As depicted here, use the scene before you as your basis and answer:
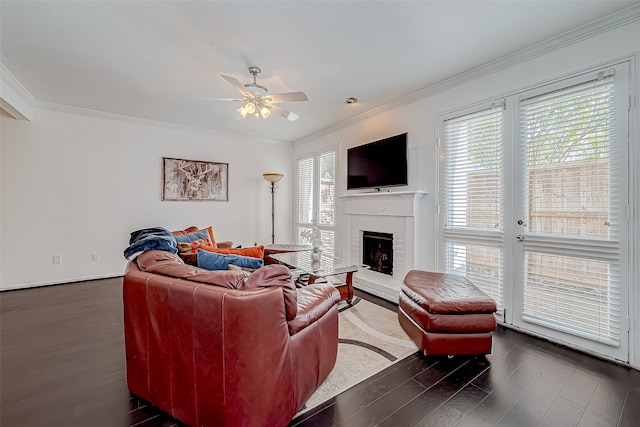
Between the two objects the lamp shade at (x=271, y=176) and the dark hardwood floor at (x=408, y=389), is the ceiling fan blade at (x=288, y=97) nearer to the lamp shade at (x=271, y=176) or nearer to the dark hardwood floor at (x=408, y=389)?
the dark hardwood floor at (x=408, y=389)

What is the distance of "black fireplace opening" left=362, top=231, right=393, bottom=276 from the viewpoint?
3.96 metres

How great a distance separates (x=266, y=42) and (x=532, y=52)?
248cm

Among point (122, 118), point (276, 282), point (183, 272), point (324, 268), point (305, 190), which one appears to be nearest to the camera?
point (276, 282)

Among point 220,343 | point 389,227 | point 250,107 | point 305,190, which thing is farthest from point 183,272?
point 305,190

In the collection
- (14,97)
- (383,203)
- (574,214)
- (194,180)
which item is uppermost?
(14,97)

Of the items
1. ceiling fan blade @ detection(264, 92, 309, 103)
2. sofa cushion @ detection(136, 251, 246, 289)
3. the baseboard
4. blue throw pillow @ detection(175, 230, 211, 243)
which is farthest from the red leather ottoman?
the baseboard

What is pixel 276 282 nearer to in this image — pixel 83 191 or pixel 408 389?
pixel 408 389

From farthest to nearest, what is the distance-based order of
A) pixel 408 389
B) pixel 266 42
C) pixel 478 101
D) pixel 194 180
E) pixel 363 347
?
pixel 194 180, pixel 478 101, pixel 266 42, pixel 363 347, pixel 408 389

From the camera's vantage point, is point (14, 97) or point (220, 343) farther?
point (14, 97)

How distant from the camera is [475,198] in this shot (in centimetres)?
308

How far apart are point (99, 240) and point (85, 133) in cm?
168

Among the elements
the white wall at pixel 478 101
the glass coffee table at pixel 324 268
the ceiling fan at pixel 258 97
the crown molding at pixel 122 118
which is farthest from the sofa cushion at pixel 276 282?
the crown molding at pixel 122 118

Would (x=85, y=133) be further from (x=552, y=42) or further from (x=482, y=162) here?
(x=552, y=42)

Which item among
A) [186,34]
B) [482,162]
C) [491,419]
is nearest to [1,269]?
[186,34]
